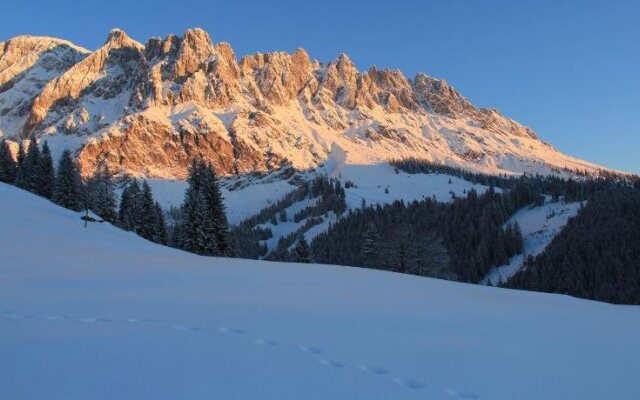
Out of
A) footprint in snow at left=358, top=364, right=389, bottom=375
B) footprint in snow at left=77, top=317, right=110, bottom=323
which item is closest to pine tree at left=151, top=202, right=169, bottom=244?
footprint in snow at left=77, top=317, right=110, bottom=323

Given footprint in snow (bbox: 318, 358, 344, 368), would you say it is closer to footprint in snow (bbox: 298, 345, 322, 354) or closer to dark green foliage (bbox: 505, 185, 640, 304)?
footprint in snow (bbox: 298, 345, 322, 354)

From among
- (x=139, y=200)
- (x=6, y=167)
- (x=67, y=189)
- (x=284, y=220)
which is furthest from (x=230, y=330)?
(x=284, y=220)

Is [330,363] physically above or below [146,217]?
below

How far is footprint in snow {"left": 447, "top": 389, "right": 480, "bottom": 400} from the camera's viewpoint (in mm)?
5656

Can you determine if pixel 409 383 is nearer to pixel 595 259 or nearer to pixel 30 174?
pixel 30 174

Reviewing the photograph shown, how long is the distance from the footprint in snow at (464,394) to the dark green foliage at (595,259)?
322 feet

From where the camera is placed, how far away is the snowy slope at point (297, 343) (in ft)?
18.7

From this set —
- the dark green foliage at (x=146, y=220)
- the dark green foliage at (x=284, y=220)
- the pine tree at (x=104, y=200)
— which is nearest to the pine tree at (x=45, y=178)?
the pine tree at (x=104, y=200)

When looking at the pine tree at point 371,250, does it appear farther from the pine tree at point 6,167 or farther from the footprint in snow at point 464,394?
the pine tree at point 6,167

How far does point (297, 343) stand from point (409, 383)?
6.71 feet

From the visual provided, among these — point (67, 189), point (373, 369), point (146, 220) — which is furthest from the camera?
point (67, 189)

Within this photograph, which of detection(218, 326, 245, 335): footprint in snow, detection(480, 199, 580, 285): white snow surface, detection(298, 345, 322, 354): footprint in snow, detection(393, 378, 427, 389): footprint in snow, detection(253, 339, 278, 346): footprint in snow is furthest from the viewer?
detection(480, 199, 580, 285): white snow surface

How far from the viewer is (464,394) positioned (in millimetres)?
5727

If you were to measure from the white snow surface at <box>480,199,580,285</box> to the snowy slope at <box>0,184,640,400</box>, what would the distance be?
4002 inches
